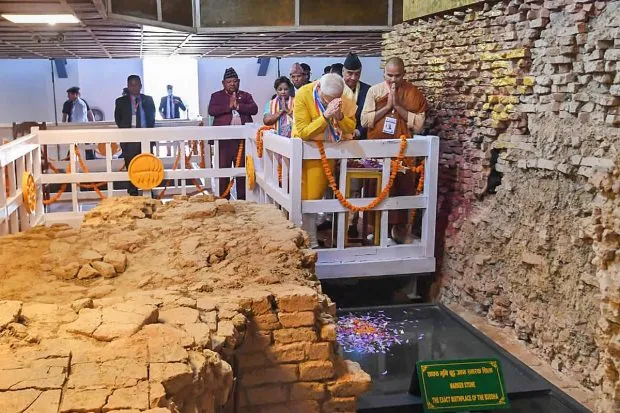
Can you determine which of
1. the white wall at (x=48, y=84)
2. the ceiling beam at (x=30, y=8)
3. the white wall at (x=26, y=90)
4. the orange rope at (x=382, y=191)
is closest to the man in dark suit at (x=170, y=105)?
the white wall at (x=48, y=84)

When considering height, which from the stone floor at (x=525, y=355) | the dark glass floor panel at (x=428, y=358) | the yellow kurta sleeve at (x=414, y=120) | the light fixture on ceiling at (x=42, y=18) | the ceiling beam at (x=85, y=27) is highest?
the ceiling beam at (x=85, y=27)

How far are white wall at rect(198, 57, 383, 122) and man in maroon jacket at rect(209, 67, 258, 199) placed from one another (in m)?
9.78

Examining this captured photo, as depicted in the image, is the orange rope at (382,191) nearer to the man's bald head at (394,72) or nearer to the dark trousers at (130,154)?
the man's bald head at (394,72)

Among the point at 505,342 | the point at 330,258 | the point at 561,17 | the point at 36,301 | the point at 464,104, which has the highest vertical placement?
the point at 561,17

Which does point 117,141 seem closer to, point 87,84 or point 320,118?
point 320,118

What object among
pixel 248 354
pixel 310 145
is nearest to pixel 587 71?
pixel 310 145

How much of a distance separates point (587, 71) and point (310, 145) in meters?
2.58

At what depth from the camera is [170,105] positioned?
17.8 m

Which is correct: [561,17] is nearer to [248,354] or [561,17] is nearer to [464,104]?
[464,104]

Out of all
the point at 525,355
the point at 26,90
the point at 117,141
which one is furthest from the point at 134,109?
the point at 26,90

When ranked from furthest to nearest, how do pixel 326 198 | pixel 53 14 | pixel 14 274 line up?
pixel 53 14 < pixel 326 198 < pixel 14 274

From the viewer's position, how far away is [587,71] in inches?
206

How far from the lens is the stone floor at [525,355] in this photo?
5.18 m

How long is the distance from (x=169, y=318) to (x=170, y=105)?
1522cm
